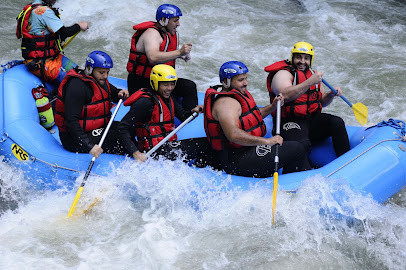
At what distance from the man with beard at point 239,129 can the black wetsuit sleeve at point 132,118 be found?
464mm

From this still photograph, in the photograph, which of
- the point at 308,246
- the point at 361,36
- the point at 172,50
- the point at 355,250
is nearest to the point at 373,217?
the point at 355,250

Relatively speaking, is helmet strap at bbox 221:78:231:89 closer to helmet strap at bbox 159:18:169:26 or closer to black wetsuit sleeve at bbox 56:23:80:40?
helmet strap at bbox 159:18:169:26

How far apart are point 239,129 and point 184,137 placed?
0.99 meters

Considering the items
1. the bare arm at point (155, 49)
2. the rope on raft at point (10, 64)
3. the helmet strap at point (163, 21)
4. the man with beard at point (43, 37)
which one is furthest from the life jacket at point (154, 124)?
the rope on raft at point (10, 64)

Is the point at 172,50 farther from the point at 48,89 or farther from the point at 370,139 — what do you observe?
the point at 370,139

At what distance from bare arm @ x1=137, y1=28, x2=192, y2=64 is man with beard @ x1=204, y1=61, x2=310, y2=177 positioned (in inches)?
27.4

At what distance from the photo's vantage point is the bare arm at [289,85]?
427 cm

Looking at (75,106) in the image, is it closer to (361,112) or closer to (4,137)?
(4,137)

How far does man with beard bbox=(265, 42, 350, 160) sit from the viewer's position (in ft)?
14.7

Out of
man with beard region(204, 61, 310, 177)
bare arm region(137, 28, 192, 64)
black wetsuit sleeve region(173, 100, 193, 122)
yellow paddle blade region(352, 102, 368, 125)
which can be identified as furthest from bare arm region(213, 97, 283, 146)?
yellow paddle blade region(352, 102, 368, 125)

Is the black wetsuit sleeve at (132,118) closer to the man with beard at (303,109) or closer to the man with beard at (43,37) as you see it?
the man with beard at (303,109)

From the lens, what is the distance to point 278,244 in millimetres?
4027

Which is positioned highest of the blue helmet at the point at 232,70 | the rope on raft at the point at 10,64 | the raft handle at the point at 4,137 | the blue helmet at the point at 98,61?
the blue helmet at the point at 232,70

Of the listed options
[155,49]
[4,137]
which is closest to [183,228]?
[155,49]
